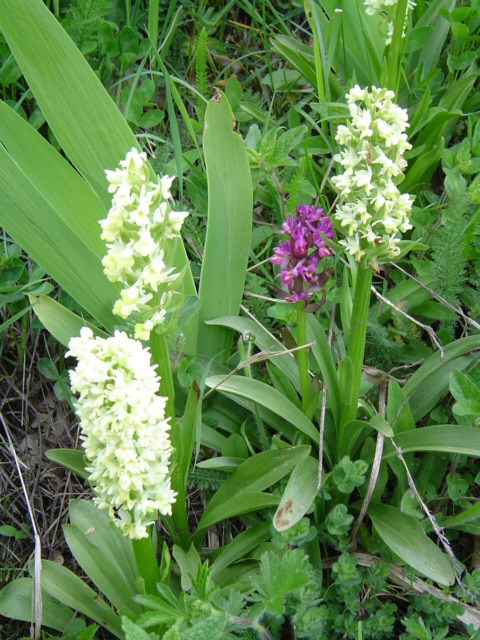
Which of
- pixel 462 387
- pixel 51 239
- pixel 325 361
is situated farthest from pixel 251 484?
pixel 51 239

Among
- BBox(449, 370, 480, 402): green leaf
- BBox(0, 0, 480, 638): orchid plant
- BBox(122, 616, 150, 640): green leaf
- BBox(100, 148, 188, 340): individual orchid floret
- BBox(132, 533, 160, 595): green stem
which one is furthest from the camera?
BBox(449, 370, 480, 402): green leaf

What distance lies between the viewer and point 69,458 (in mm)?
2369

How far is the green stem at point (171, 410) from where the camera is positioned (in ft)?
6.64

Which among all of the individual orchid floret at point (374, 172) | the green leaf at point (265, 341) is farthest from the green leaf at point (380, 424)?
the individual orchid floret at point (374, 172)

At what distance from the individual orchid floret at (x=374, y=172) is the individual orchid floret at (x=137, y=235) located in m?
0.50

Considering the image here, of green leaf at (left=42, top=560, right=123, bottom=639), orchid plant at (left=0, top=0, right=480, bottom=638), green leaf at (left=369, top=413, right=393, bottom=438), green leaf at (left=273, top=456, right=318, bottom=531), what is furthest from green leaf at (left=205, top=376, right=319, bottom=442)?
green leaf at (left=42, top=560, right=123, bottom=639)

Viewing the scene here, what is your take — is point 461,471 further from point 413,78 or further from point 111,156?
point 413,78

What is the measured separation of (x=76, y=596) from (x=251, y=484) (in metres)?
0.69

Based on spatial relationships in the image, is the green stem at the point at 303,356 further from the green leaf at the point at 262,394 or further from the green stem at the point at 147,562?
the green stem at the point at 147,562

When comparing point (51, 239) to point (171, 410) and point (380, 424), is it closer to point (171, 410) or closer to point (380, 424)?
point (171, 410)

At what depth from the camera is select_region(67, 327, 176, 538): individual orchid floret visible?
60.7 inches

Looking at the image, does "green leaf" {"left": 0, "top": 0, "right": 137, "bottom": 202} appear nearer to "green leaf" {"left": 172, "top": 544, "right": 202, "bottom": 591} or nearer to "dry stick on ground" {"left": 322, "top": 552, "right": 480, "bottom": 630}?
"green leaf" {"left": 172, "top": 544, "right": 202, "bottom": 591}

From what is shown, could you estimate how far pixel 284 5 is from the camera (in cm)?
391

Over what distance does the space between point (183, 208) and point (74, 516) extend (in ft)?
4.64
